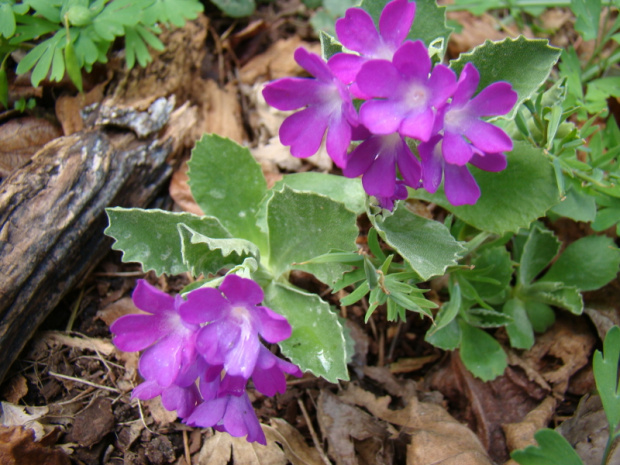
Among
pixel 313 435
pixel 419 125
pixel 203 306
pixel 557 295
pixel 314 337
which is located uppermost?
pixel 419 125

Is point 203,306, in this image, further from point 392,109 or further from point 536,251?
point 536,251

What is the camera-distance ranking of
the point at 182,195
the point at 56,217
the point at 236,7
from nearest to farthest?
1. the point at 56,217
2. the point at 182,195
3. the point at 236,7

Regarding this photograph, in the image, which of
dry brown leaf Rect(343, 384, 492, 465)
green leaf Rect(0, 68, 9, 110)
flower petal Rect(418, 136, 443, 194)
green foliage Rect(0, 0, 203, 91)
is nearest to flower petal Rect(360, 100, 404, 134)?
flower petal Rect(418, 136, 443, 194)

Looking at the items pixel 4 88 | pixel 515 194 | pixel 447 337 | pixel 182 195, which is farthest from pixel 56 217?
pixel 515 194

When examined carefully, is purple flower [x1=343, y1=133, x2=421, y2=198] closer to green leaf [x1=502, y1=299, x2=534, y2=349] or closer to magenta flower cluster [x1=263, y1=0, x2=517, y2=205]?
magenta flower cluster [x1=263, y1=0, x2=517, y2=205]

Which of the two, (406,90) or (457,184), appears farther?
(457,184)

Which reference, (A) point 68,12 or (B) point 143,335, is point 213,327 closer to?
(B) point 143,335

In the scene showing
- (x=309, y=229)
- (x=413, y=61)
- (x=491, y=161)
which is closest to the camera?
(x=413, y=61)

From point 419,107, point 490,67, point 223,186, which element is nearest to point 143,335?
point 223,186
